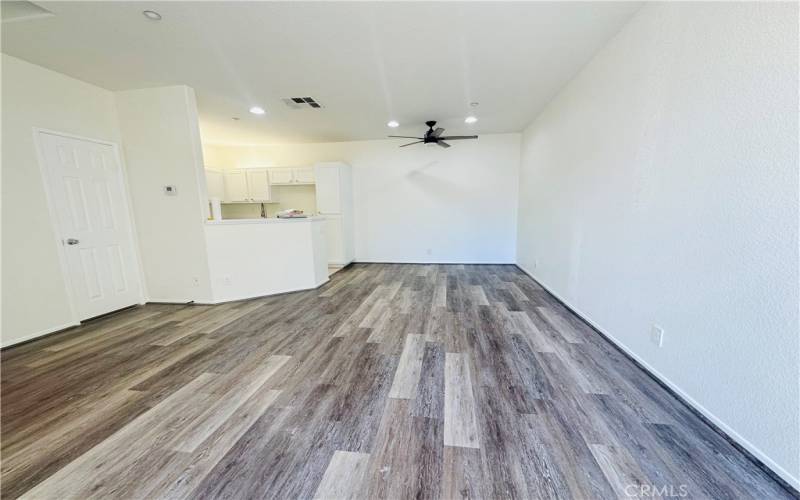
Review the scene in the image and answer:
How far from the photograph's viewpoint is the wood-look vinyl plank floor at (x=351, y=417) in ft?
3.92

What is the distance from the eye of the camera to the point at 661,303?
182cm

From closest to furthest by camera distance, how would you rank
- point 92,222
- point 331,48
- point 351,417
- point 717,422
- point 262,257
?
point 717,422 → point 351,417 → point 331,48 → point 92,222 → point 262,257

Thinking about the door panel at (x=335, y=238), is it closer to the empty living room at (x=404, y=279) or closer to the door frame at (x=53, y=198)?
the empty living room at (x=404, y=279)

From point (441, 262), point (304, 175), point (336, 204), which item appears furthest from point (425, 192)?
point (304, 175)

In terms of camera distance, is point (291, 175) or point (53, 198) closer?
point (53, 198)

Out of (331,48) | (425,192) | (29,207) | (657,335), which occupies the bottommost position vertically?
(657,335)

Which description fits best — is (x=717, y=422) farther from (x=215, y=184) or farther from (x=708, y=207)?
(x=215, y=184)

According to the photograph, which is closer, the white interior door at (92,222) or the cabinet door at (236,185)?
the white interior door at (92,222)

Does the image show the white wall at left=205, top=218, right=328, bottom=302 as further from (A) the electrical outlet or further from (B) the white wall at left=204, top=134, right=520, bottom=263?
(A) the electrical outlet

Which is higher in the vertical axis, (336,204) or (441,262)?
(336,204)

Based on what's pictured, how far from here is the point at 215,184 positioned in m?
5.57

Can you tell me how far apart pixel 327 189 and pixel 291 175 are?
0.98 m
